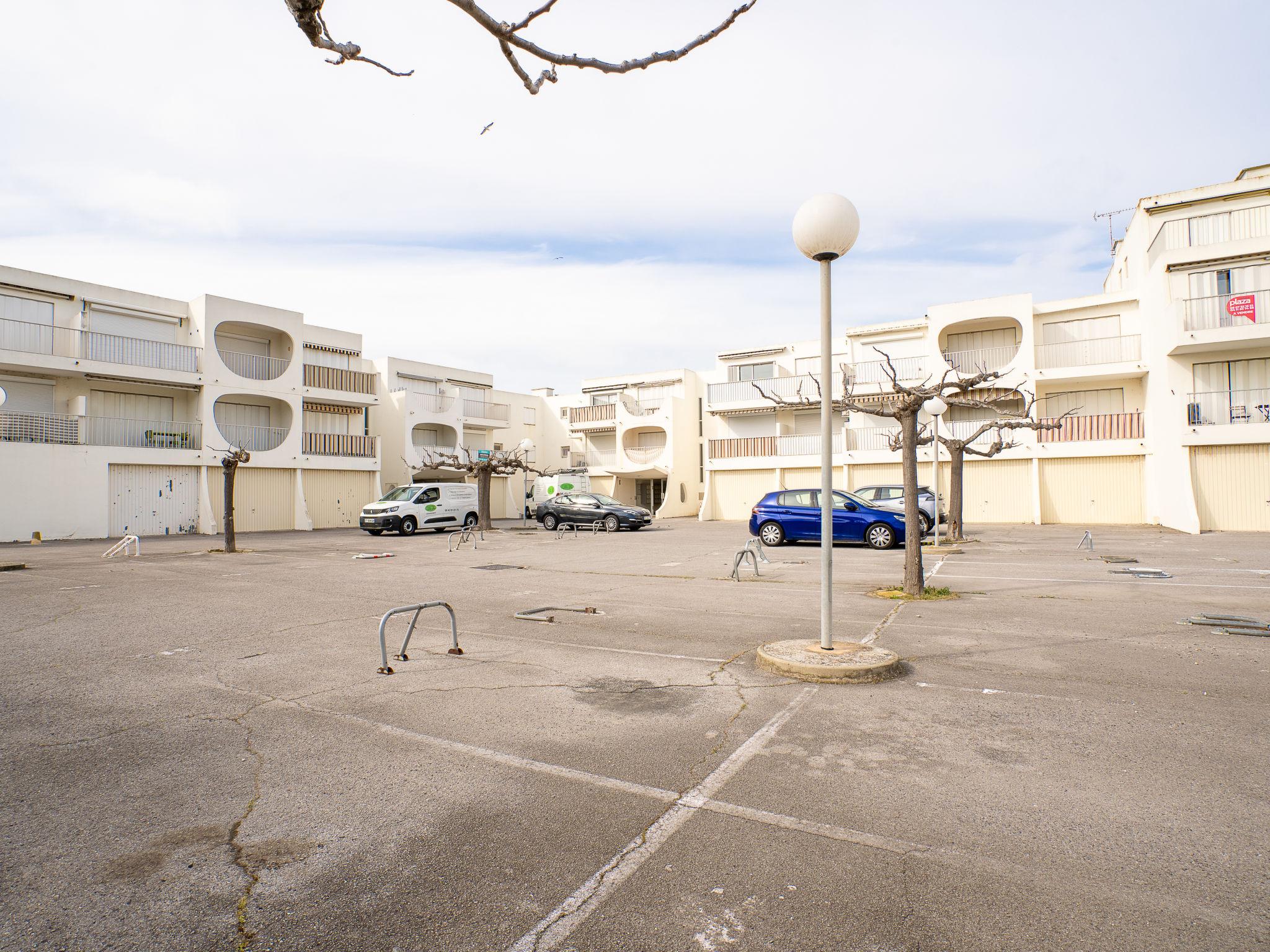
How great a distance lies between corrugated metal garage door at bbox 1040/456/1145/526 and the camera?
26.8m

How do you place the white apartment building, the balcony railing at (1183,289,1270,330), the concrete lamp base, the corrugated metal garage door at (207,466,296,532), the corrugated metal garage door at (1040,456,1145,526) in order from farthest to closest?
the corrugated metal garage door at (207,466,296,532) → the corrugated metal garage door at (1040,456,1145,526) → the white apartment building → the balcony railing at (1183,289,1270,330) → the concrete lamp base

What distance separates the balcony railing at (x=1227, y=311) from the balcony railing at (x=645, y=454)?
2397 cm

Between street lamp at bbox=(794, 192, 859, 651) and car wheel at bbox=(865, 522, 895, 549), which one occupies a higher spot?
street lamp at bbox=(794, 192, 859, 651)

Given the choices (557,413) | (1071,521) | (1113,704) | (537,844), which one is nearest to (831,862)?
(537,844)

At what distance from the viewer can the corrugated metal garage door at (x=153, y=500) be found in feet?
85.8

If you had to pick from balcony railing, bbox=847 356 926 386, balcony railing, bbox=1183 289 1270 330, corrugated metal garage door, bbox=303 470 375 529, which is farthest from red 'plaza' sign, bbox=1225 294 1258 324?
corrugated metal garage door, bbox=303 470 375 529

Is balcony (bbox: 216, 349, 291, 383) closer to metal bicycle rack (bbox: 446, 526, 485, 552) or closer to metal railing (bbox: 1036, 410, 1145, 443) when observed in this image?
metal bicycle rack (bbox: 446, 526, 485, 552)

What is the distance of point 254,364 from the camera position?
102 ft

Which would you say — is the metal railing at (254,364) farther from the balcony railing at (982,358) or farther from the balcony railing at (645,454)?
the balcony railing at (982,358)

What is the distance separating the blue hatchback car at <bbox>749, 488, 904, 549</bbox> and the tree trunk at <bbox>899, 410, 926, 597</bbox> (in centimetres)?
746

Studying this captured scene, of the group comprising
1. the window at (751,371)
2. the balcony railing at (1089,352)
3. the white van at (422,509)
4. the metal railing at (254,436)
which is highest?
the window at (751,371)

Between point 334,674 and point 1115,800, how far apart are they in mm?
5481

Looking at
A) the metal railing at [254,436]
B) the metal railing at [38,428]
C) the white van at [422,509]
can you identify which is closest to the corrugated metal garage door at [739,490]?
the white van at [422,509]

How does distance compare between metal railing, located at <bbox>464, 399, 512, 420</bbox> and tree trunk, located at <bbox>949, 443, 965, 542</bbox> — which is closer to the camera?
tree trunk, located at <bbox>949, 443, 965, 542</bbox>
